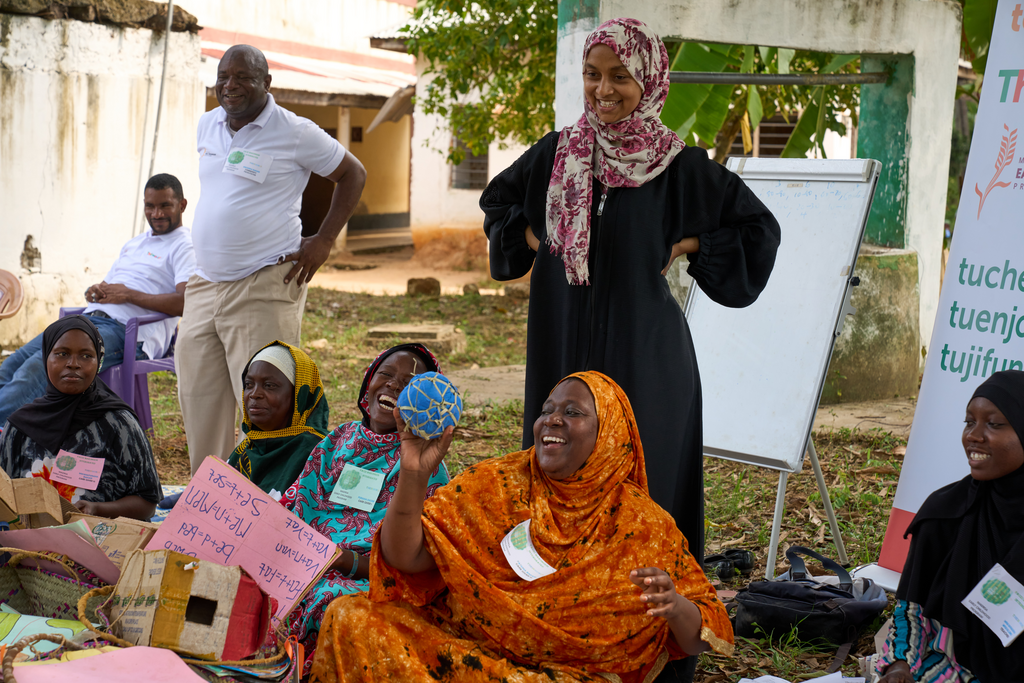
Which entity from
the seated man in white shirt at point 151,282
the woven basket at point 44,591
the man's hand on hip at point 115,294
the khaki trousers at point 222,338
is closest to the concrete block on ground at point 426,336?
the seated man in white shirt at point 151,282

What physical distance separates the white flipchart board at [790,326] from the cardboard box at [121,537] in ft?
7.58

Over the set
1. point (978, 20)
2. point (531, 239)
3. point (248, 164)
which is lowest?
point (531, 239)

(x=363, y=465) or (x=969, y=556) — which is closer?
(x=969, y=556)

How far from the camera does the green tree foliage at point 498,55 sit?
8.31 m

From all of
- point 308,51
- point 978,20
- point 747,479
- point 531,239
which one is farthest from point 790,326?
point 308,51

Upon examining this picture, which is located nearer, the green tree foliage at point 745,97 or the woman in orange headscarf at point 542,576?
A: the woman in orange headscarf at point 542,576

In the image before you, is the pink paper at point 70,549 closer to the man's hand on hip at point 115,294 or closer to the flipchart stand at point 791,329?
the flipchart stand at point 791,329

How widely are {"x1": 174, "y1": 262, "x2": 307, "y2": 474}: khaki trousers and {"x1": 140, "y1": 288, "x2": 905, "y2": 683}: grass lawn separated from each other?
1.23m

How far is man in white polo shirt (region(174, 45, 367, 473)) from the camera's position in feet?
14.3

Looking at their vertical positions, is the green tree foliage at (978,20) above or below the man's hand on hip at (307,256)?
above

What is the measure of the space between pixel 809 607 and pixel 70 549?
8.04 ft

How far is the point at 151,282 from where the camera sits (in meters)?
5.58

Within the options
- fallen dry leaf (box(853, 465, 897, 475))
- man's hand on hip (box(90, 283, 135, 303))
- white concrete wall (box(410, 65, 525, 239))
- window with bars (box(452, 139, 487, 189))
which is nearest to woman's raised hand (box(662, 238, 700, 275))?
fallen dry leaf (box(853, 465, 897, 475))

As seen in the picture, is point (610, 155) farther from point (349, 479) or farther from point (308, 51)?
point (308, 51)
